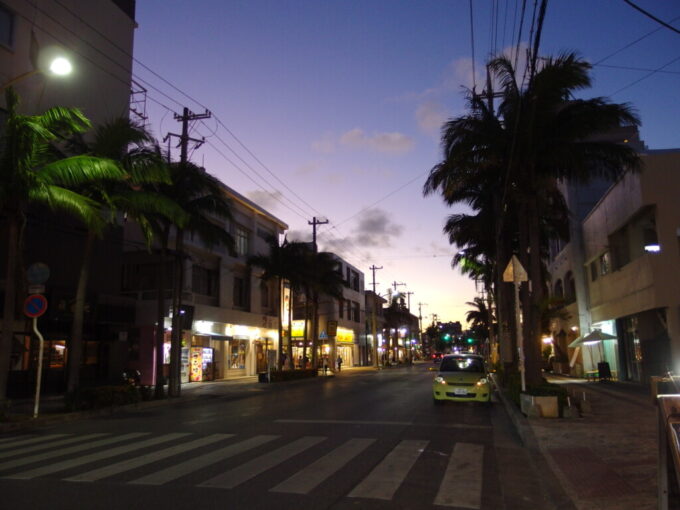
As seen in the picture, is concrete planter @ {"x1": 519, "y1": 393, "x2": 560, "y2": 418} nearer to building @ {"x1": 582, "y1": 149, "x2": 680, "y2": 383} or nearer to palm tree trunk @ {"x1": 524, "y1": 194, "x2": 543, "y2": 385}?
palm tree trunk @ {"x1": 524, "y1": 194, "x2": 543, "y2": 385}

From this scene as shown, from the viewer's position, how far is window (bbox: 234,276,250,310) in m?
43.0

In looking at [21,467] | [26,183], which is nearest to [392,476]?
[21,467]

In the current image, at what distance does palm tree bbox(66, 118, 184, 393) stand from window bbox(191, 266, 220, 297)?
58.8 feet

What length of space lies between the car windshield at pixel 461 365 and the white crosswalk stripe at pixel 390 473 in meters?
8.63

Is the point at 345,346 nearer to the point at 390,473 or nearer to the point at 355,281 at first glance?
the point at 355,281

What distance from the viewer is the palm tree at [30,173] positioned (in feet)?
49.5

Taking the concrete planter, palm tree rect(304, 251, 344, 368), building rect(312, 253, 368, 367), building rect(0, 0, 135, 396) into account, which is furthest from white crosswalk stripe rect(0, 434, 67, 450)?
building rect(312, 253, 368, 367)

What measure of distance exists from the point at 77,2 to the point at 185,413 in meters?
20.7

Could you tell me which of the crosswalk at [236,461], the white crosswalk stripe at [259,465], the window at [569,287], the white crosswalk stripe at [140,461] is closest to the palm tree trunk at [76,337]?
the crosswalk at [236,461]

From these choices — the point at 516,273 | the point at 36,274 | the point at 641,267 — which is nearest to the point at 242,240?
the point at 36,274

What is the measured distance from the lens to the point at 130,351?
3241 centimetres

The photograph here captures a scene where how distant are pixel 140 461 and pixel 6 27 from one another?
2125 centimetres

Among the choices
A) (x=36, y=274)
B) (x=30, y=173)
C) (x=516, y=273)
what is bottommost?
(x=516, y=273)

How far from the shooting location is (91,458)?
9680 mm
